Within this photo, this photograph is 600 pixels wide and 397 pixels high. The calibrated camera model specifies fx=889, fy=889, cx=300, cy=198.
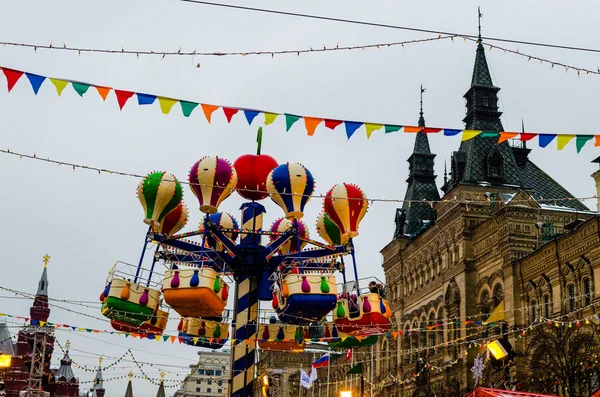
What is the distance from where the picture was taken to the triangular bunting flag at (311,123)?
17.0 metres

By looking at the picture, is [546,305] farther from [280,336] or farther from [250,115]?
[250,115]

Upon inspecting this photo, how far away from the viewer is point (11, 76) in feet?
49.0

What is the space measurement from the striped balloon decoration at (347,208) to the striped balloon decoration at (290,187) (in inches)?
44.7

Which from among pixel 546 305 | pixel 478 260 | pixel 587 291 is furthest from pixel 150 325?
pixel 478 260

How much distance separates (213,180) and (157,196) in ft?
5.30

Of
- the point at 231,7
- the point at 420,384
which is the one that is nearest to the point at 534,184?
the point at 420,384

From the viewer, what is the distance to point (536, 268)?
39875 millimetres

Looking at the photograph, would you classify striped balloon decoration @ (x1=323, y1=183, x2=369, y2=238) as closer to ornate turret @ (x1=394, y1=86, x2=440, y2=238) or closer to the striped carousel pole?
the striped carousel pole

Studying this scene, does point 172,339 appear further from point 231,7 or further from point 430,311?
point 430,311

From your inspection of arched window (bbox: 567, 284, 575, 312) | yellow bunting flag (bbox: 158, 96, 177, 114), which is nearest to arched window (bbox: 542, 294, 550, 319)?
arched window (bbox: 567, 284, 575, 312)

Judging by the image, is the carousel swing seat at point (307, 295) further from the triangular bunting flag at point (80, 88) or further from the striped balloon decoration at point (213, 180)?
the triangular bunting flag at point (80, 88)

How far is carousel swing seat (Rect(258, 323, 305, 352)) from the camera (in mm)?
22938

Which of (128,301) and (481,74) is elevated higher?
(481,74)

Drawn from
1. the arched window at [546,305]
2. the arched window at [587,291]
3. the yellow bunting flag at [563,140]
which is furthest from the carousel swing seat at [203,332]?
the arched window at [546,305]
